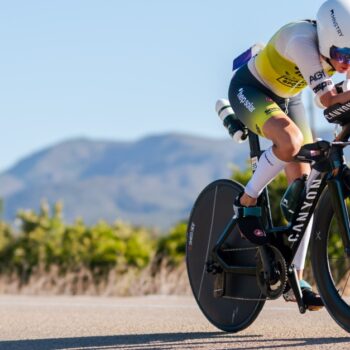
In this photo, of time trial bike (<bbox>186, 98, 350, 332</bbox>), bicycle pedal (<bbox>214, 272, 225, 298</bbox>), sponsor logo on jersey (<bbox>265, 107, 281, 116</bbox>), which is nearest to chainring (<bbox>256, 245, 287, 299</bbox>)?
time trial bike (<bbox>186, 98, 350, 332</bbox>)

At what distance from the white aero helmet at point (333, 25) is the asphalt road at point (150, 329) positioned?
66.4 inches

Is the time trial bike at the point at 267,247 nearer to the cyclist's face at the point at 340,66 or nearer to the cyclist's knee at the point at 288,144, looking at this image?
the cyclist's knee at the point at 288,144

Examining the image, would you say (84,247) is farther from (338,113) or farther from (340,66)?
(338,113)

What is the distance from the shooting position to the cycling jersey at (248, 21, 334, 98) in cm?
556

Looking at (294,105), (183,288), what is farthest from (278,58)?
(183,288)

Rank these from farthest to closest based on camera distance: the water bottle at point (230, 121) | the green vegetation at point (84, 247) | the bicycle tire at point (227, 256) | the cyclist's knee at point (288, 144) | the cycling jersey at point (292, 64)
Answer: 1. the green vegetation at point (84, 247)
2. the water bottle at point (230, 121)
3. the bicycle tire at point (227, 256)
4. the cyclist's knee at point (288, 144)
5. the cycling jersey at point (292, 64)

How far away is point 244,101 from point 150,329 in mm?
1749

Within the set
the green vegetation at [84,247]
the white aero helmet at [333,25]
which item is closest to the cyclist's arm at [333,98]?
the white aero helmet at [333,25]

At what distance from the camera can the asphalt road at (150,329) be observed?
5895 millimetres

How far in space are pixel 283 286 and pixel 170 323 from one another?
1.61 m

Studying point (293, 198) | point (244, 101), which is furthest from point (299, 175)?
point (244, 101)

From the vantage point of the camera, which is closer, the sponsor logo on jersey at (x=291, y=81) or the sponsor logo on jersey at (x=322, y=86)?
the sponsor logo on jersey at (x=322, y=86)

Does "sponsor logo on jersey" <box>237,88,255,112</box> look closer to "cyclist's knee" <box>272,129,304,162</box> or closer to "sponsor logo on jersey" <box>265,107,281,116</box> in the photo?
"sponsor logo on jersey" <box>265,107,281,116</box>

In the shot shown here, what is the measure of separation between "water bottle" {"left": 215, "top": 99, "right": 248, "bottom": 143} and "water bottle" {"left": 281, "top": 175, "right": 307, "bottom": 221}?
2.13 feet
